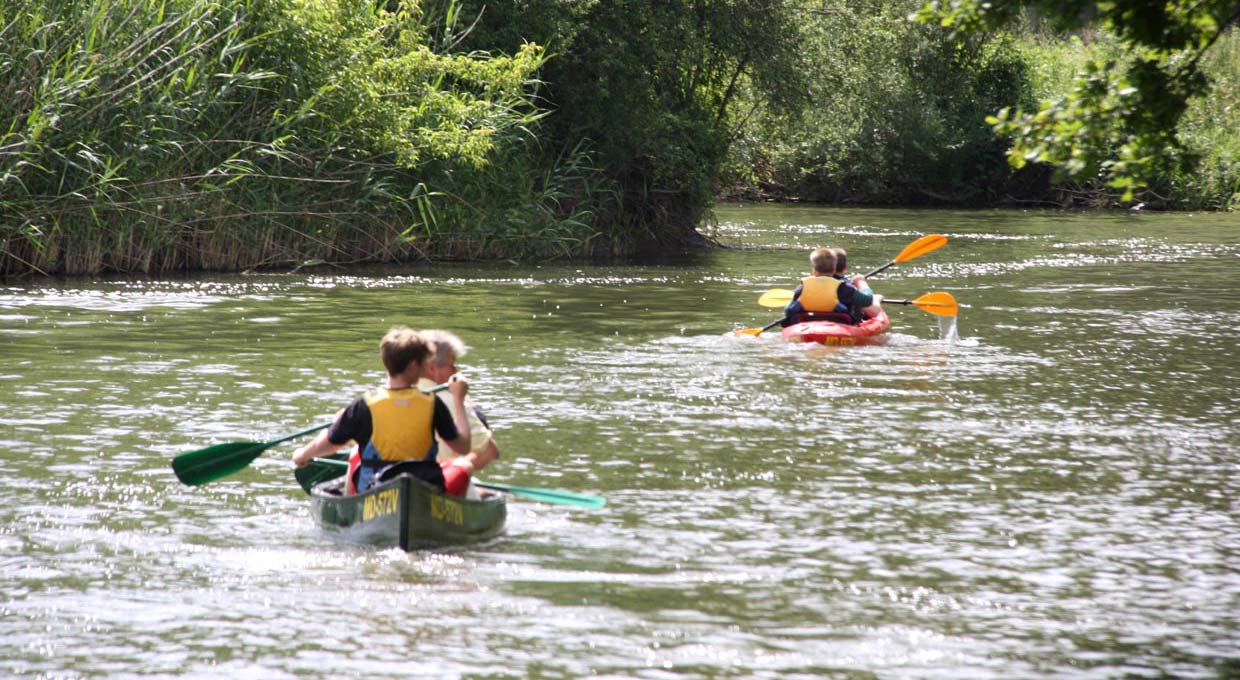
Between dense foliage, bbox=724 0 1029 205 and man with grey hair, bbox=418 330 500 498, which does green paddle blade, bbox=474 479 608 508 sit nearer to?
man with grey hair, bbox=418 330 500 498

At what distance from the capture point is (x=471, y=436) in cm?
748

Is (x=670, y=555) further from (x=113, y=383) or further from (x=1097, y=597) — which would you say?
(x=113, y=383)

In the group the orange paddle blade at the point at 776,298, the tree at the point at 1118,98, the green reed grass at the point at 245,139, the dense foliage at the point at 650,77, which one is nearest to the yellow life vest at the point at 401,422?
the tree at the point at 1118,98

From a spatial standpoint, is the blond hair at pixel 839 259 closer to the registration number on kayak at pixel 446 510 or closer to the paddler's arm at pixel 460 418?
the paddler's arm at pixel 460 418

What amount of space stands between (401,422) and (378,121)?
1364 centimetres

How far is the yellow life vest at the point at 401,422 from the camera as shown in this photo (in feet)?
22.9

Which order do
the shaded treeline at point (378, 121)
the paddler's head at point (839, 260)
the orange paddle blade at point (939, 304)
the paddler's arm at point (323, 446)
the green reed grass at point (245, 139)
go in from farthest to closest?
the shaded treeline at point (378, 121) < the green reed grass at point (245, 139) < the orange paddle blade at point (939, 304) < the paddler's head at point (839, 260) < the paddler's arm at point (323, 446)

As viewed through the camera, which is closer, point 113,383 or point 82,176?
point 113,383

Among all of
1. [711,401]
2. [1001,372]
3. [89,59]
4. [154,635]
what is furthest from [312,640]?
[89,59]

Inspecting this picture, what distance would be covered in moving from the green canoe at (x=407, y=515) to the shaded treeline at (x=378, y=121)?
10.8 metres

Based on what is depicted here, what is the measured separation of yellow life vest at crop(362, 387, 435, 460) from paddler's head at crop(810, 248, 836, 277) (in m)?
7.40

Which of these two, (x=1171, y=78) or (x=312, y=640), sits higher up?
(x=1171, y=78)

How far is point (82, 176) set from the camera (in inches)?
690

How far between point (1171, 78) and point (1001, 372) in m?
6.01
